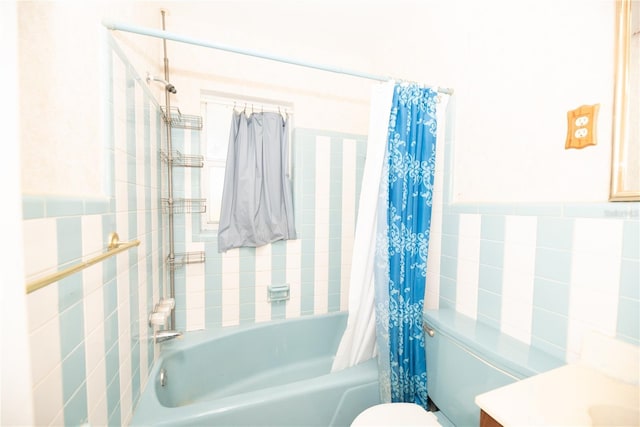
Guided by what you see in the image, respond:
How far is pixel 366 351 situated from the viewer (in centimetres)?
139

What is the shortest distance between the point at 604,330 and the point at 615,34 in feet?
3.05

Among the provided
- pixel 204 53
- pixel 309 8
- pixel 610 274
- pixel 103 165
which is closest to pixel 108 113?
pixel 103 165

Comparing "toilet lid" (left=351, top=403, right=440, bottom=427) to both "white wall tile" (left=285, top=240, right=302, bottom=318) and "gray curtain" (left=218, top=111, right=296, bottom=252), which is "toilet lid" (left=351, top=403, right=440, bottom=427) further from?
"gray curtain" (left=218, top=111, right=296, bottom=252)

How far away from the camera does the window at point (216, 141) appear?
1.83m

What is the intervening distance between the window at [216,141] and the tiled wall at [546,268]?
148 centimetres

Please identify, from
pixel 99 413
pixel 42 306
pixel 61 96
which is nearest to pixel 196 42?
pixel 61 96

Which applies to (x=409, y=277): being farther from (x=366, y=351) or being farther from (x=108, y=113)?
(x=108, y=113)

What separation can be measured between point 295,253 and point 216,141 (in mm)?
1057

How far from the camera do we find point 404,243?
4.28 feet

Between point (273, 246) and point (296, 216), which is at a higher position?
point (296, 216)

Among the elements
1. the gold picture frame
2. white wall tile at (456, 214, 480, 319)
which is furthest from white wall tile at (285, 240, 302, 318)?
the gold picture frame

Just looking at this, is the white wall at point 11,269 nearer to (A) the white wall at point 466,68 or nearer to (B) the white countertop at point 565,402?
(B) the white countertop at point 565,402

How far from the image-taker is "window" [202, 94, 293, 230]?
1835 mm

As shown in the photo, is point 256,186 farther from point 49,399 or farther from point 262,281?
point 49,399
